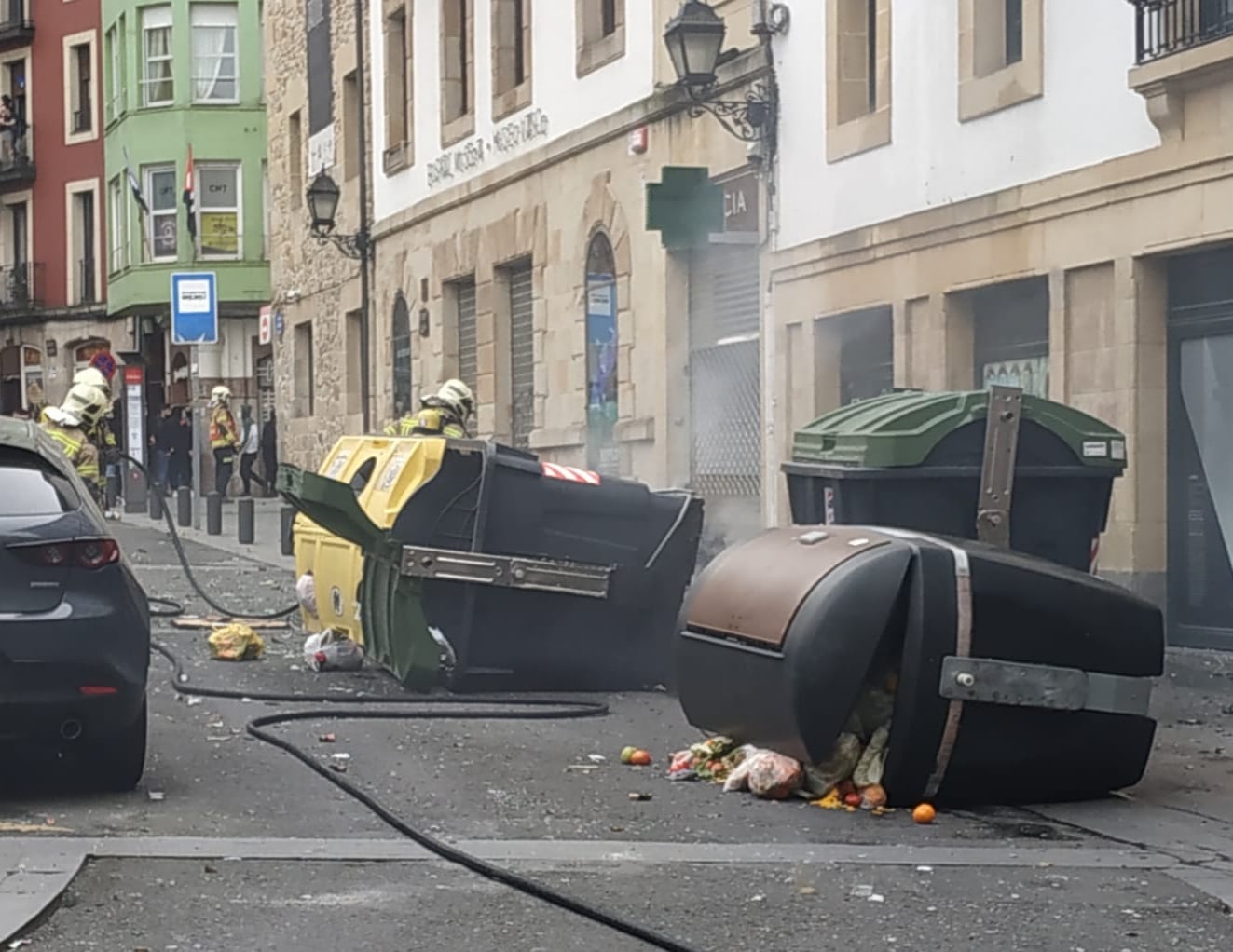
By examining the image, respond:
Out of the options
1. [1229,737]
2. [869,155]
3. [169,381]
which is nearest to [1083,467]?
[1229,737]

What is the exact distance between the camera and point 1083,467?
9742 mm

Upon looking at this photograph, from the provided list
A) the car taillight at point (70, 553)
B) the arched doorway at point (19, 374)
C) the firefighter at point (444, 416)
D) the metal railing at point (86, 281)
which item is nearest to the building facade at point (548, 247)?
the firefighter at point (444, 416)

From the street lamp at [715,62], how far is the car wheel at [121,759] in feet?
32.1

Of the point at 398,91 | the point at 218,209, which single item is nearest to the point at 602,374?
the point at 398,91

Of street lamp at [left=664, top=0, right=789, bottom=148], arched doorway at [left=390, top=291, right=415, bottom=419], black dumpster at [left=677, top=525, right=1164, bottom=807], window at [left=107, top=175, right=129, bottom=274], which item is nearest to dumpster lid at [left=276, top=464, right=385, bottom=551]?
black dumpster at [left=677, top=525, right=1164, bottom=807]

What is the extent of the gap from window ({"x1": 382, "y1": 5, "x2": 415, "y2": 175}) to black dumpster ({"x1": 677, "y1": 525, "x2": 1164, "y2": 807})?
2197 cm

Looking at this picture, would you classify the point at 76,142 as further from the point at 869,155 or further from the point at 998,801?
the point at 998,801

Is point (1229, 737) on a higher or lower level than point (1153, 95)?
lower

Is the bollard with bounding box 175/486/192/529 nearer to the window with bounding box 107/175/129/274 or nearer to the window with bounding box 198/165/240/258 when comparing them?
the window with bounding box 198/165/240/258

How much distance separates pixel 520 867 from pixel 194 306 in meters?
21.0

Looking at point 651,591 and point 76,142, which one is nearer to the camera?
point 651,591

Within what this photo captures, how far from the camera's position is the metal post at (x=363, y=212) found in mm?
31031

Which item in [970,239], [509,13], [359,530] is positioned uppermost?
[509,13]

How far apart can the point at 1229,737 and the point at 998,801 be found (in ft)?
7.45
